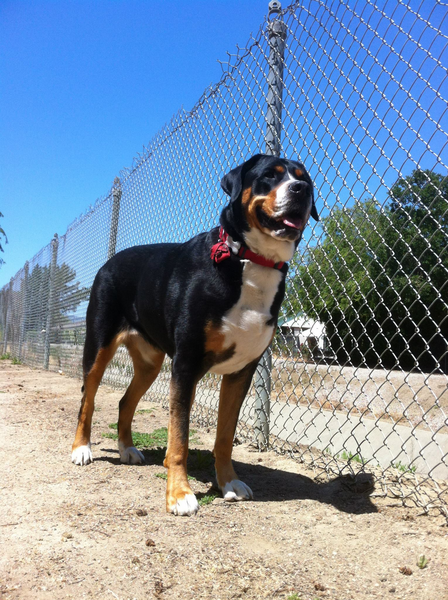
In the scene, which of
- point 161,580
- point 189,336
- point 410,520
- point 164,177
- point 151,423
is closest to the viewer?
point 161,580

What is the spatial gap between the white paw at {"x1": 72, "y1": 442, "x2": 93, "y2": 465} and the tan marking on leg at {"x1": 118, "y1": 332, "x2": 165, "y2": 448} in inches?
10.6

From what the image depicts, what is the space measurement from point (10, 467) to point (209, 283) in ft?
5.57

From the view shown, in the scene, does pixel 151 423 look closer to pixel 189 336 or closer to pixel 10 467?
pixel 10 467

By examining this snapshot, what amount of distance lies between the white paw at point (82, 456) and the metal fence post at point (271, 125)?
126 centimetres

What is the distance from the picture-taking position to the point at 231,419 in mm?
2967

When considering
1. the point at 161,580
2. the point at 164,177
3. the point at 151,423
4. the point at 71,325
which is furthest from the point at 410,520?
the point at 71,325

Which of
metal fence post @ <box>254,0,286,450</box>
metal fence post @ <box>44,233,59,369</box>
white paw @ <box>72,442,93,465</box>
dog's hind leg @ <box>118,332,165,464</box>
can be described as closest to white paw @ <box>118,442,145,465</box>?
dog's hind leg @ <box>118,332,165,464</box>

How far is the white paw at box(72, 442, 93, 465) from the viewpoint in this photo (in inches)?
127

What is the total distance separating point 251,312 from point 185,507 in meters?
1.00

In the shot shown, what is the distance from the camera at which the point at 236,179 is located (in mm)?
2707

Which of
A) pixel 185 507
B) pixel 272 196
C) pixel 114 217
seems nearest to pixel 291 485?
pixel 185 507

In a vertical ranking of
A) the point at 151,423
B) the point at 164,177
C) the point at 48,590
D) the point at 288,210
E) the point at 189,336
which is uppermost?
the point at 164,177

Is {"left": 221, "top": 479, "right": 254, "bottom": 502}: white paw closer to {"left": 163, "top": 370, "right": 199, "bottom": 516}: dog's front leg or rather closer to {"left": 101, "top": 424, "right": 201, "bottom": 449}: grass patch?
{"left": 163, "top": 370, "right": 199, "bottom": 516}: dog's front leg

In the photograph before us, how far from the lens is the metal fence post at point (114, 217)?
292 inches
